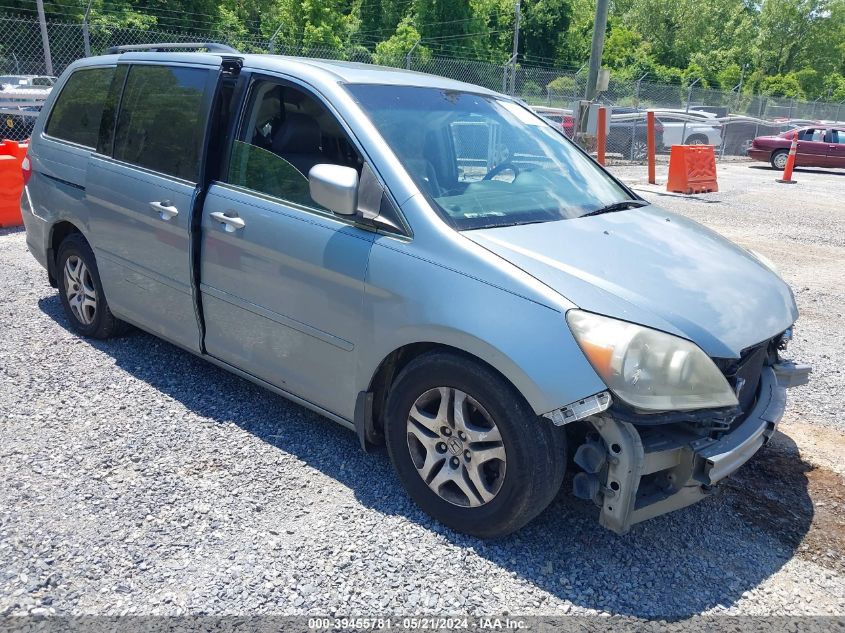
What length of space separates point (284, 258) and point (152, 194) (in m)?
1.16

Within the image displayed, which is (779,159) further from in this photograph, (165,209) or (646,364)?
(646,364)

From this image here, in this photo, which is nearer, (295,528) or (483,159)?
(295,528)

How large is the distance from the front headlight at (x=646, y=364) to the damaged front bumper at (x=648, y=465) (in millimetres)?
139

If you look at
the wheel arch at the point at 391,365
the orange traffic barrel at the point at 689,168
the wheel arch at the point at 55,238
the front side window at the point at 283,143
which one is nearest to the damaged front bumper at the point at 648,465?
the wheel arch at the point at 391,365

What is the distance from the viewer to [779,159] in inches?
964

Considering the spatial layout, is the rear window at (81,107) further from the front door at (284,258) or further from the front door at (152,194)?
the front door at (284,258)

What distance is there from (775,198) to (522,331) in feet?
50.4

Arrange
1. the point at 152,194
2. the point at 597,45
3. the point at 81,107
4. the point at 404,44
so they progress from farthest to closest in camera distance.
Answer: the point at 404,44
the point at 597,45
the point at 81,107
the point at 152,194

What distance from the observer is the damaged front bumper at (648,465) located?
2.64 m

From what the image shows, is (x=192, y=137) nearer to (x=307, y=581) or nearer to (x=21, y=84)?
(x=307, y=581)

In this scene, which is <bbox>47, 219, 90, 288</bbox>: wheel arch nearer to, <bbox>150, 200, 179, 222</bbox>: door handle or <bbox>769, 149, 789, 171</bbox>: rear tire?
<bbox>150, 200, 179, 222</bbox>: door handle

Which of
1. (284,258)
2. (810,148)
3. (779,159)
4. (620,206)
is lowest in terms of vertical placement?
(779,159)

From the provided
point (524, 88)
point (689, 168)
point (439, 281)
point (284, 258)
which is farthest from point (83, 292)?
point (524, 88)

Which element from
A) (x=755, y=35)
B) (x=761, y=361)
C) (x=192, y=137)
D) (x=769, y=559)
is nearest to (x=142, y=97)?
(x=192, y=137)
